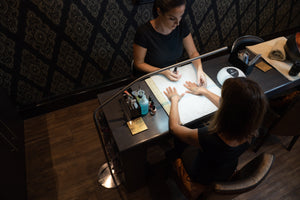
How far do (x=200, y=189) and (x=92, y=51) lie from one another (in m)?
2.04

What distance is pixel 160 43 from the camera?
181 centimetres

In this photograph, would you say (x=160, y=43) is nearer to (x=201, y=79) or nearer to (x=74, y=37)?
(x=201, y=79)

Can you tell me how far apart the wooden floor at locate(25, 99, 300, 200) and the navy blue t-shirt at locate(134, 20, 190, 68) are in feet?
3.42

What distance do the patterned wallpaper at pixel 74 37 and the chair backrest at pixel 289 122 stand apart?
1790 mm

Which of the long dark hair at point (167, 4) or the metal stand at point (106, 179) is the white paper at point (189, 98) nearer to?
the long dark hair at point (167, 4)

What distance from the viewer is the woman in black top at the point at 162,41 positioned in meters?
1.56

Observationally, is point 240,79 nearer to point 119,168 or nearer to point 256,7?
point 119,168

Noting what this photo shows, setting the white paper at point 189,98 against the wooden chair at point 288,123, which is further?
the wooden chair at point 288,123

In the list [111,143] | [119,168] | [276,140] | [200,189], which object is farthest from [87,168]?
[276,140]

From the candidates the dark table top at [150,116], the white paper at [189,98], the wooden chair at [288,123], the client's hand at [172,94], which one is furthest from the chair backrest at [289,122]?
the client's hand at [172,94]

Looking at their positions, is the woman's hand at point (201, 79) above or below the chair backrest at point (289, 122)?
above

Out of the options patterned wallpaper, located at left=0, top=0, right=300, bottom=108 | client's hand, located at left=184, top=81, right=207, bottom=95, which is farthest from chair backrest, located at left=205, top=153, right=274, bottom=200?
patterned wallpaper, located at left=0, top=0, right=300, bottom=108

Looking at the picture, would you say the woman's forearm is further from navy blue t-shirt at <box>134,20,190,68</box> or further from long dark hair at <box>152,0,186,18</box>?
long dark hair at <box>152,0,186,18</box>

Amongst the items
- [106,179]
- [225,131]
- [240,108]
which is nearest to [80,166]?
[106,179]
